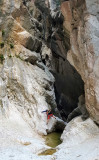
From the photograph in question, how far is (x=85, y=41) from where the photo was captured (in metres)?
13.1

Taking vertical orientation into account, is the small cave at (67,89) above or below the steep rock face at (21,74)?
below

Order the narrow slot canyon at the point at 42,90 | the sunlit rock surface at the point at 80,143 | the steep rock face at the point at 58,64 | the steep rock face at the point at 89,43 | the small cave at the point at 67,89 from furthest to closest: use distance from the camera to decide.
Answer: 1. the small cave at the point at 67,89
2. the steep rock face at the point at 58,64
3. the steep rock face at the point at 89,43
4. the narrow slot canyon at the point at 42,90
5. the sunlit rock surface at the point at 80,143

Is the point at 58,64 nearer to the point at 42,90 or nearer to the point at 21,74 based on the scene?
the point at 42,90

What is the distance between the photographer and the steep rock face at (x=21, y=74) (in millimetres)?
15727

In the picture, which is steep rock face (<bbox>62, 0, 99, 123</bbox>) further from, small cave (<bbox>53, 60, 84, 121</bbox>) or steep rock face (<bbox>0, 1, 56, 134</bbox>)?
small cave (<bbox>53, 60, 84, 121</bbox>)

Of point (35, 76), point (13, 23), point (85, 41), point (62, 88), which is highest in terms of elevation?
point (13, 23)

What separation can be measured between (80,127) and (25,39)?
1354 centimetres

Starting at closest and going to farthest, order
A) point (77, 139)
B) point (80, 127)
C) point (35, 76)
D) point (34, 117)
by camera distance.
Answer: point (77, 139) → point (80, 127) → point (34, 117) → point (35, 76)

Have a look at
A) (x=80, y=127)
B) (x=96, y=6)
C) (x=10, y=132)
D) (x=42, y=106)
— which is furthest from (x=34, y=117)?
(x=96, y=6)

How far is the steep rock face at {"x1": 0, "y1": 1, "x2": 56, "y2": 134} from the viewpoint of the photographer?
619 inches

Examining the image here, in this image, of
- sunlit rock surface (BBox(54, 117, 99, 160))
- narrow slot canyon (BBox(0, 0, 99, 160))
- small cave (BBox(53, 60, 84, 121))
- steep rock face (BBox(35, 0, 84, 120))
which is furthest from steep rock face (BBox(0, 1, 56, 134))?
small cave (BBox(53, 60, 84, 121))

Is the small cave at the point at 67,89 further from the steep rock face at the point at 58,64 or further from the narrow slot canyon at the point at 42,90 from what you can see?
the narrow slot canyon at the point at 42,90

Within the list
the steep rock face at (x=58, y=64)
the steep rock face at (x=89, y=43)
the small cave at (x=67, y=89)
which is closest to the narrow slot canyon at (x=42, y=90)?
the steep rock face at (x=89, y=43)

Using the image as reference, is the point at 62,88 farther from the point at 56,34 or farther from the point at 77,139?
the point at 77,139
